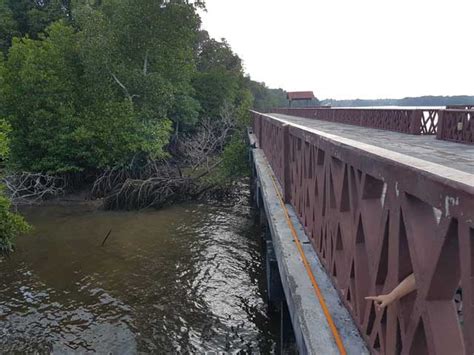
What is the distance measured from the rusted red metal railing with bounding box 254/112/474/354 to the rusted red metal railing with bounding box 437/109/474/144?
8.30 m

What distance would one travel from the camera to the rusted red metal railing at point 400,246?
199 cm

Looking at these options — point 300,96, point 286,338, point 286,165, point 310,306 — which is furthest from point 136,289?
point 300,96

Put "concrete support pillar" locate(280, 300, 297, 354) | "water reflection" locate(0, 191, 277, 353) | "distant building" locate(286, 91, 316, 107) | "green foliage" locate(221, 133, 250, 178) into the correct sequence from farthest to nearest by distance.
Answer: "distant building" locate(286, 91, 316, 107) → "green foliage" locate(221, 133, 250, 178) → "water reflection" locate(0, 191, 277, 353) → "concrete support pillar" locate(280, 300, 297, 354)

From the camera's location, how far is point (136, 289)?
1130cm

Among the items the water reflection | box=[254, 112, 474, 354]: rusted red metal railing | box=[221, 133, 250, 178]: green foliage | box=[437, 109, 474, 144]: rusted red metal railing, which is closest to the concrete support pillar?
the water reflection

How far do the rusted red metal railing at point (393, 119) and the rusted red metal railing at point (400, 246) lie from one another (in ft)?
37.2

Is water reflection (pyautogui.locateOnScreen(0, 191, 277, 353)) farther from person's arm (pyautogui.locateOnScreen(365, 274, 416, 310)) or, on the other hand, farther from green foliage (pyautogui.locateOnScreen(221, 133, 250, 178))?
person's arm (pyautogui.locateOnScreen(365, 274, 416, 310))

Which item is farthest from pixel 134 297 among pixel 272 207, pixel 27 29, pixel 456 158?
pixel 27 29

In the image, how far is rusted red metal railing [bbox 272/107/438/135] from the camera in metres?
14.7

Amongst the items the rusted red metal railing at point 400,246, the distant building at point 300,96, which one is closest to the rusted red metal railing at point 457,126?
the rusted red metal railing at point 400,246

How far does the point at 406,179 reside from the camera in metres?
2.51

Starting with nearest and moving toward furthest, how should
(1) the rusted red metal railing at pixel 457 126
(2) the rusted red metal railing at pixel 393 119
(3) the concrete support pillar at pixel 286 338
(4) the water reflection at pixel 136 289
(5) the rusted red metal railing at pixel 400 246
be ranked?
1. (5) the rusted red metal railing at pixel 400 246
2. (3) the concrete support pillar at pixel 286 338
3. (4) the water reflection at pixel 136 289
4. (1) the rusted red metal railing at pixel 457 126
5. (2) the rusted red metal railing at pixel 393 119

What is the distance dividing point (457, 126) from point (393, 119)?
5432 millimetres

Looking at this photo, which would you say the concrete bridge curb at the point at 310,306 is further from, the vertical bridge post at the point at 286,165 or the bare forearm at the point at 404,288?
the vertical bridge post at the point at 286,165
